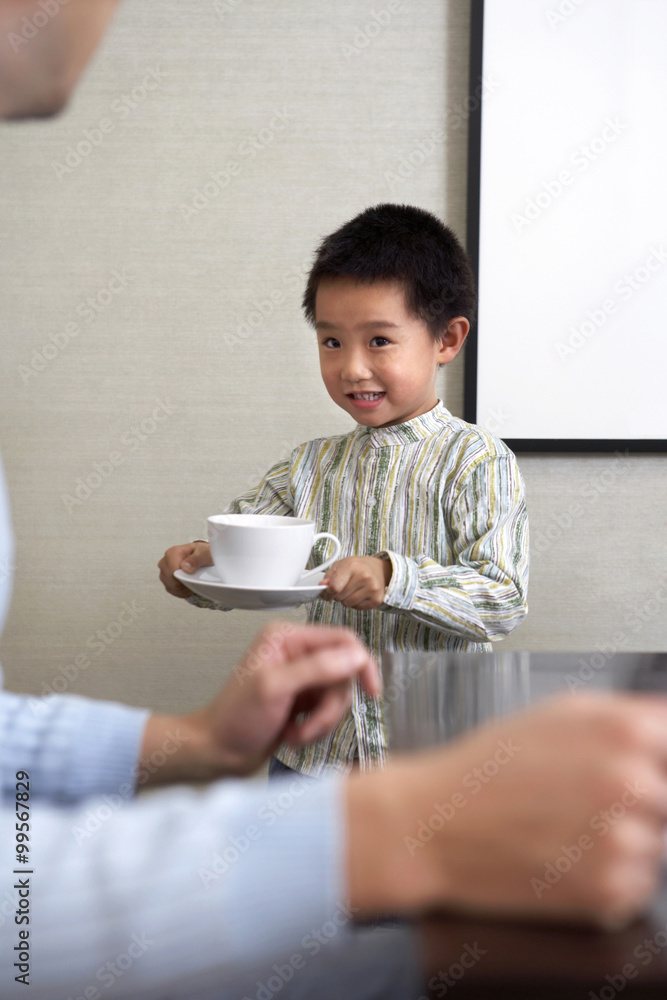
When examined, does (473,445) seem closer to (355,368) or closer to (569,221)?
(355,368)

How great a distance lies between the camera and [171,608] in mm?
1949

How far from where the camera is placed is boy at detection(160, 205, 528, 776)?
115cm

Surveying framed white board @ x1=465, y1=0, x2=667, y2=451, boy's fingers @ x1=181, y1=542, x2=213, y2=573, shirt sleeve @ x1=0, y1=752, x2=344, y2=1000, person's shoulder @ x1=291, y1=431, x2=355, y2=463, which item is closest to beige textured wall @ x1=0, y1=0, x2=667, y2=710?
framed white board @ x1=465, y1=0, x2=667, y2=451

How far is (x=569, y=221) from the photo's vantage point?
182cm

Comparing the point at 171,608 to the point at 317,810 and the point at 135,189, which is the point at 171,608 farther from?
the point at 317,810

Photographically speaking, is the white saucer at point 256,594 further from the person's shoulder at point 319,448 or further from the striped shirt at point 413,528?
the person's shoulder at point 319,448

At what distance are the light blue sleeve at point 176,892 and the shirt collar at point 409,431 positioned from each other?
37.8 inches

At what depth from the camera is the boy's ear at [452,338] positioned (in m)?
1.34

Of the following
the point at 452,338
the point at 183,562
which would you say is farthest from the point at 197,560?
the point at 452,338

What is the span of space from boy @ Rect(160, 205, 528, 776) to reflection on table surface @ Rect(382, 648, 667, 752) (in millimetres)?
335

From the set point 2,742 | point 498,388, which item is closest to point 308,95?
point 498,388

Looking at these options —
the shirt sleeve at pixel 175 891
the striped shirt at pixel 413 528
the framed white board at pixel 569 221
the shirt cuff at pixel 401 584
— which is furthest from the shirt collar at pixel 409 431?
the shirt sleeve at pixel 175 891

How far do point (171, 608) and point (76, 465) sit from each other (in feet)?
1.24

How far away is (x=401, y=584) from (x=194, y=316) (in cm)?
105
